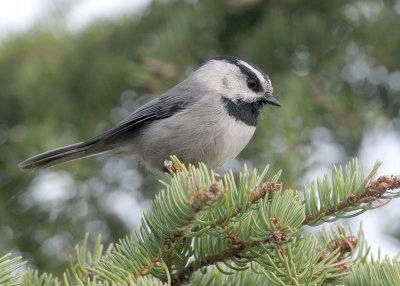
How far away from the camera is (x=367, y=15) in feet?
10.3

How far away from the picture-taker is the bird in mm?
2807

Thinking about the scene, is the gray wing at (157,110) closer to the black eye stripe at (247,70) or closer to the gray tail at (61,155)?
the gray tail at (61,155)

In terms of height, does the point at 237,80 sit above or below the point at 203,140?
above

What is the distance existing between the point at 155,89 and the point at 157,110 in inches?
5.9

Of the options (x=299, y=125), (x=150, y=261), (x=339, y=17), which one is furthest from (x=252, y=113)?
(x=150, y=261)

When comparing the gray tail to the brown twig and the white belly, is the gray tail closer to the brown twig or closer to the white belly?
the white belly

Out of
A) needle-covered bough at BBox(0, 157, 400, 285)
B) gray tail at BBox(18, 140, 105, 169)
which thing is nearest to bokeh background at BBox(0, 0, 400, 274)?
gray tail at BBox(18, 140, 105, 169)

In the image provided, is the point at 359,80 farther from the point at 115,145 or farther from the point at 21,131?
the point at 21,131

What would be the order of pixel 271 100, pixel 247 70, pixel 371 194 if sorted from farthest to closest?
pixel 247 70 → pixel 271 100 → pixel 371 194

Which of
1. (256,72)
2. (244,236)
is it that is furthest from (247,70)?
(244,236)

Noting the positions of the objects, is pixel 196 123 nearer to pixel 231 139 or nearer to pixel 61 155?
pixel 231 139

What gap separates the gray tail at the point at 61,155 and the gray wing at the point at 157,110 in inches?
4.5

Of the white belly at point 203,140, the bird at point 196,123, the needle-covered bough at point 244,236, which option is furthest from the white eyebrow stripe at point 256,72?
the needle-covered bough at point 244,236

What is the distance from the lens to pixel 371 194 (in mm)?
1417
